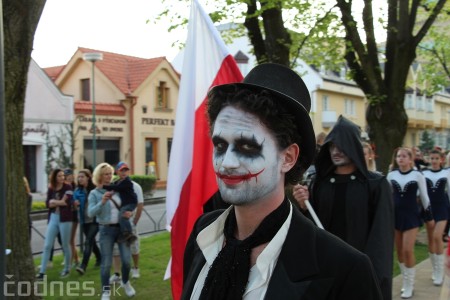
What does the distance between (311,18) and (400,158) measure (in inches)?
220

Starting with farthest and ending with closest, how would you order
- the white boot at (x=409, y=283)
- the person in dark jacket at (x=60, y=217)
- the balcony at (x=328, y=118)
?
the balcony at (x=328, y=118), the person in dark jacket at (x=60, y=217), the white boot at (x=409, y=283)

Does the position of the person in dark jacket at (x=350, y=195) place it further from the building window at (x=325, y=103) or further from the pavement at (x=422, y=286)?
the building window at (x=325, y=103)

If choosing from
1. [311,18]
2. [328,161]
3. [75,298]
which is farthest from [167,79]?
[328,161]

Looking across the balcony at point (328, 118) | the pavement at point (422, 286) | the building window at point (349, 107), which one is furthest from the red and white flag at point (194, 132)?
the building window at point (349, 107)

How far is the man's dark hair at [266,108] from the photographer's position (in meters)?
2.02

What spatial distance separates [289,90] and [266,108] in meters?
0.13

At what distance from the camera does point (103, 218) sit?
7.48m

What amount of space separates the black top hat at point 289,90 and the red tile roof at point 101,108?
94.6 feet

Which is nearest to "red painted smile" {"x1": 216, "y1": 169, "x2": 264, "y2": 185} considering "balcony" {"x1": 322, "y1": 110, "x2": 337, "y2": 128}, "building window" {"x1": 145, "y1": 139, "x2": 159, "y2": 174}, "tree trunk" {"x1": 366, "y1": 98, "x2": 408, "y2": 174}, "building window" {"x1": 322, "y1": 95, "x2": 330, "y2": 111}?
"tree trunk" {"x1": 366, "y1": 98, "x2": 408, "y2": 174}

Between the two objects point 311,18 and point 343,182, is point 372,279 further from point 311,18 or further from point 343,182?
point 311,18

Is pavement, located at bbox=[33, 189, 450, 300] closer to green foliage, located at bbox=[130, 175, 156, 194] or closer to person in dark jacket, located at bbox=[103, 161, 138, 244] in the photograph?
person in dark jacket, located at bbox=[103, 161, 138, 244]

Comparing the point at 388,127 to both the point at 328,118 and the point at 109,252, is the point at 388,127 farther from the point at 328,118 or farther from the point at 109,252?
the point at 328,118

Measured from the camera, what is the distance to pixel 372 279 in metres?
1.90

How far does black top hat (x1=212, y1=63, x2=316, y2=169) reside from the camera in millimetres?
2043
